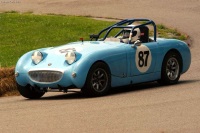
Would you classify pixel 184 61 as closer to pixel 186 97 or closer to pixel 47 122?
pixel 186 97

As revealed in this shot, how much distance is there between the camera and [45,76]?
45.9 ft

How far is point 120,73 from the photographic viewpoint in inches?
569

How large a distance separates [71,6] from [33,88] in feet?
57.7

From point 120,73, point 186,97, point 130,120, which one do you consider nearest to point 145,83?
point 120,73

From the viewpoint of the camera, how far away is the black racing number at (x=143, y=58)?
14.8 meters

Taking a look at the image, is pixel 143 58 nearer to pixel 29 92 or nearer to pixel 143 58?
pixel 143 58

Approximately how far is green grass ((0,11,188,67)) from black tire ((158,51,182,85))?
5.33m

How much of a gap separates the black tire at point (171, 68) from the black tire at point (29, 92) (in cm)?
237

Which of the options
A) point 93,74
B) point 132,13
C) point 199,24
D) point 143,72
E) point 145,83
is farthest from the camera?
point 132,13

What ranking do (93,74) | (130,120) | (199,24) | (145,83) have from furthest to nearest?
(199,24), (145,83), (93,74), (130,120)

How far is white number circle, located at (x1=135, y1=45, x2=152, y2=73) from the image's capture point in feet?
48.6

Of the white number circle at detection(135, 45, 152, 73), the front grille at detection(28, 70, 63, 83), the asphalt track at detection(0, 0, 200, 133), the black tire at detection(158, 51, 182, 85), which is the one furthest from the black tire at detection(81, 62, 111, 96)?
the black tire at detection(158, 51, 182, 85)

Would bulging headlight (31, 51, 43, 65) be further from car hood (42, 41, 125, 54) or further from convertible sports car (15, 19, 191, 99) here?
car hood (42, 41, 125, 54)

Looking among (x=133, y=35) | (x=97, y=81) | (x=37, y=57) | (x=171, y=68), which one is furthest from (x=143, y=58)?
(x=37, y=57)
